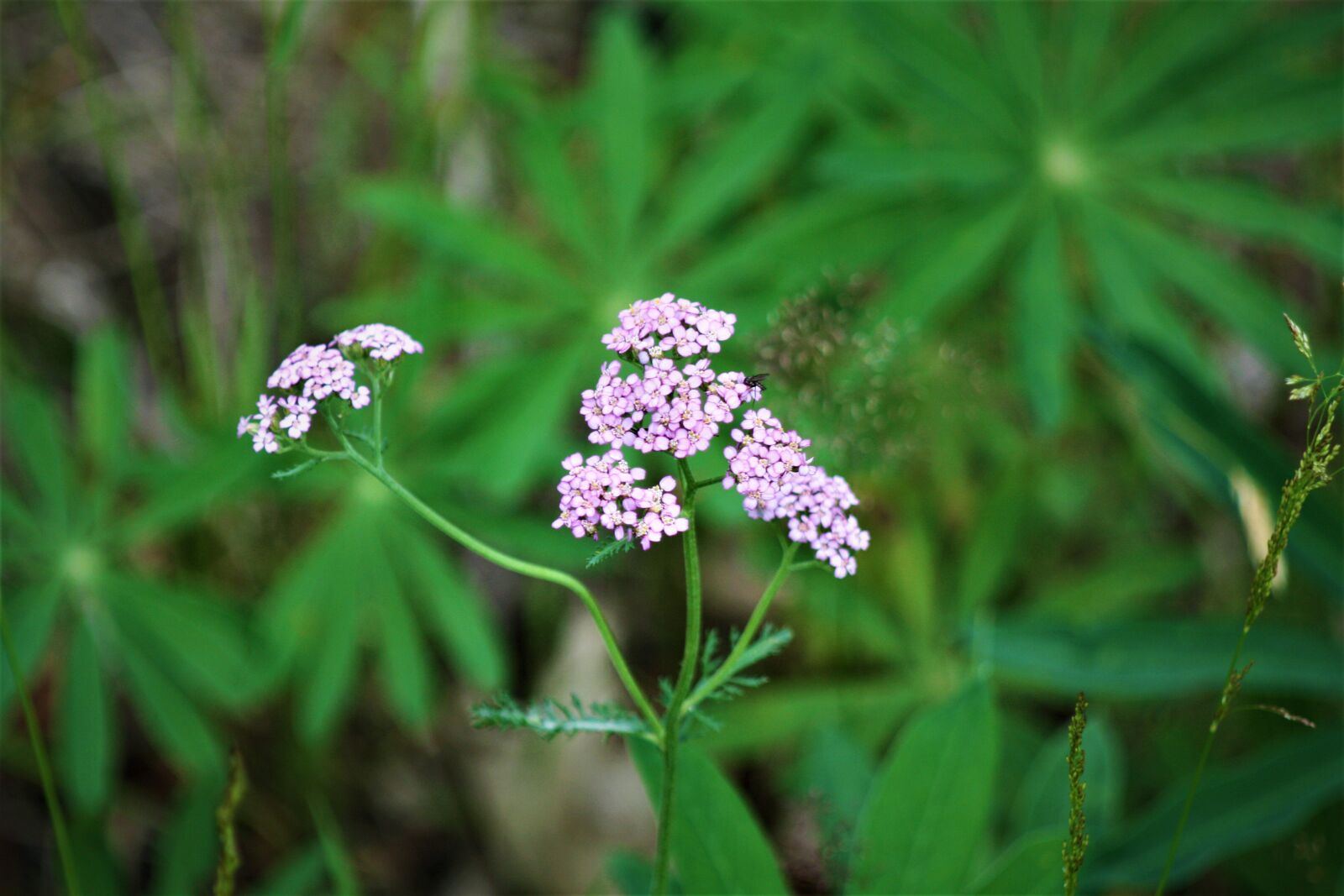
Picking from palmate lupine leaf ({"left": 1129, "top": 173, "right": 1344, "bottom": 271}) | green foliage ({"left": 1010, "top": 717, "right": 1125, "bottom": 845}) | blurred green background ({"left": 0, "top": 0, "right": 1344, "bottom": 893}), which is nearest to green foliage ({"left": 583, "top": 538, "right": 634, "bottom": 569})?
blurred green background ({"left": 0, "top": 0, "right": 1344, "bottom": 893})

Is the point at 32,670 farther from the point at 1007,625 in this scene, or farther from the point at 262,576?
the point at 1007,625

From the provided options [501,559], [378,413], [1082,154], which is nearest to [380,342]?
[378,413]

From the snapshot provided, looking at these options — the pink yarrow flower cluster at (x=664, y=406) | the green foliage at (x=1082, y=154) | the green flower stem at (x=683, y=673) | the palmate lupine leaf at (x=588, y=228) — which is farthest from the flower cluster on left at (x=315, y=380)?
the green foliage at (x=1082, y=154)

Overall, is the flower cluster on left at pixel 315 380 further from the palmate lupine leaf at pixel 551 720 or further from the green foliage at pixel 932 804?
the green foliage at pixel 932 804

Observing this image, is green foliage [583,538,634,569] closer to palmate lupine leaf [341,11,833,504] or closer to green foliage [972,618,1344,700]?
green foliage [972,618,1344,700]

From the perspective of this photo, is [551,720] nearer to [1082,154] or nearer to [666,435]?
[666,435]
